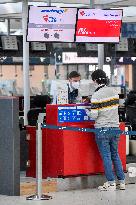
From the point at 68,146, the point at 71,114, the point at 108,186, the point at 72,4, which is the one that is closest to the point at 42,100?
the point at 71,114

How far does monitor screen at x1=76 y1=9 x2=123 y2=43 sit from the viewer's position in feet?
Result: 47.0

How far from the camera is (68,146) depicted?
9891 mm

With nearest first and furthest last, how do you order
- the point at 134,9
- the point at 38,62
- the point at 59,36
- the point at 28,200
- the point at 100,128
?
the point at 28,200 → the point at 100,128 → the point at 59,36 → the point at 38,62 → the point at 134,9

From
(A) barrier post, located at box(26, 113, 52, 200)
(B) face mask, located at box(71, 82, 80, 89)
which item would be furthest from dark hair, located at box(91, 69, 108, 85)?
(B) face mask, located at box(71, 82, 80, 89)

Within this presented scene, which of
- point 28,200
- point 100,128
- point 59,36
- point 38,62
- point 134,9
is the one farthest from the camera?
point 134,9

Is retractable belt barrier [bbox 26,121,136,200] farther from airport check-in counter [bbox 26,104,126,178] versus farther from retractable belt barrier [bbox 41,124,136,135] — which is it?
airport check-in counter [bbox 26,104,126,178]

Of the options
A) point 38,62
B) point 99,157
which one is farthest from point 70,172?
point 38,62

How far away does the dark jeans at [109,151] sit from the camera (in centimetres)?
987

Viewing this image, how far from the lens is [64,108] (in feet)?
32.7

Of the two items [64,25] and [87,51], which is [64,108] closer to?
[64,25]

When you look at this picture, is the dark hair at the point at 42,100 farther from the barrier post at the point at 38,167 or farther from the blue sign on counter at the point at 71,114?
the barrier post at the point at 38,167

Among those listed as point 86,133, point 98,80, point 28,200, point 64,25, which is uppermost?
point 64,25

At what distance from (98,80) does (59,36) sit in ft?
14.1

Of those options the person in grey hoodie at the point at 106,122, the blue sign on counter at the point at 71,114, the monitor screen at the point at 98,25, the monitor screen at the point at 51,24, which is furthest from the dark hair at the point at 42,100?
the person in grey hoodie at the point at 106,122
